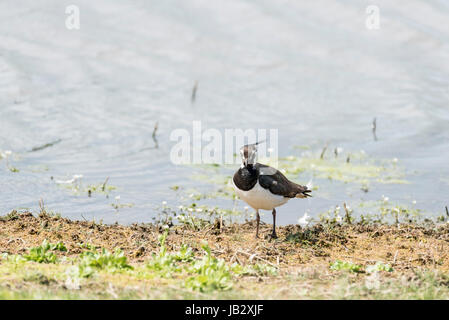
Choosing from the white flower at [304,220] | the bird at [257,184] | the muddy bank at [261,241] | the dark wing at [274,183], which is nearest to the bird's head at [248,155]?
the bird at [257,184]

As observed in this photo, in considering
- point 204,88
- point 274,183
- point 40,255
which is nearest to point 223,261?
point 40,255

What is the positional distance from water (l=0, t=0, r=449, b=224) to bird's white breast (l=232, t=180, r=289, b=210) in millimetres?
1797

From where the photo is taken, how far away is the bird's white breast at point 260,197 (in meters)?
7.79

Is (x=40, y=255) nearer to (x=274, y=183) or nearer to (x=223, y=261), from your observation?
(x=223, y=261)

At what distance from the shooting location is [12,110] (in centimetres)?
1416

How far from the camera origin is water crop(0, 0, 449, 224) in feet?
37.0

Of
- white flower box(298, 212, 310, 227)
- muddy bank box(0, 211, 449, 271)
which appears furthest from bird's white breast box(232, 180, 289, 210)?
white flower box(298, 212, 310, 227)

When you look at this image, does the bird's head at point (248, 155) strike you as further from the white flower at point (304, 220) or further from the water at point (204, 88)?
the water at point (204, 88)

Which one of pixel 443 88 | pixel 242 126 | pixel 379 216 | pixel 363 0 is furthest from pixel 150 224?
pixel 363 0

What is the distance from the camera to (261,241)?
7691 millimetres

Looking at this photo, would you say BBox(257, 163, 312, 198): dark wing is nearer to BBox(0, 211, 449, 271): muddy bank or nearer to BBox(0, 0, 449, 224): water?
BBox(0, 211, 449, 271): muddy bank

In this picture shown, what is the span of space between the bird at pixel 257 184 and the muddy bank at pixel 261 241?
42cm

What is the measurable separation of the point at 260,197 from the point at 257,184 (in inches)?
6.2

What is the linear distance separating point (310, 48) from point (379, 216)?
8851mm
